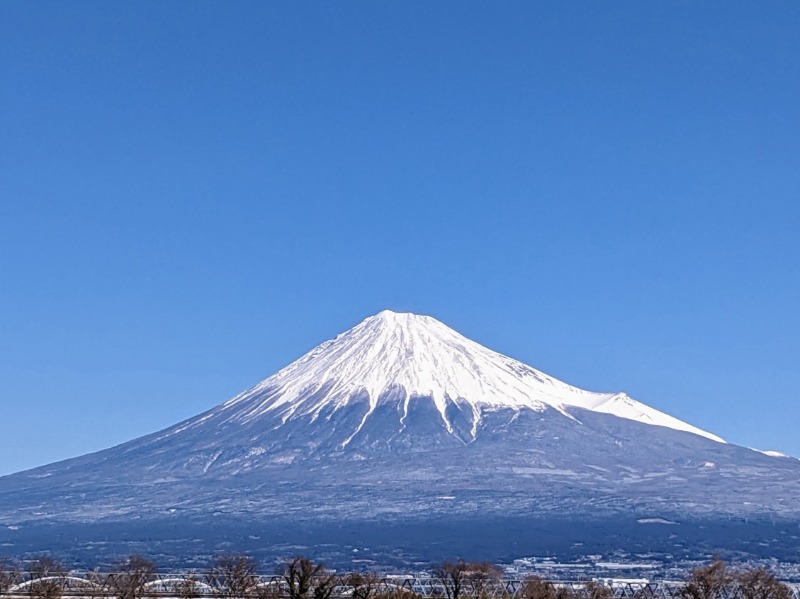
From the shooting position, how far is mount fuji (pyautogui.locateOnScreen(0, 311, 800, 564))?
138875 millimetres

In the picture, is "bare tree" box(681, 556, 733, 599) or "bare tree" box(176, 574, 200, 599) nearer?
"bare tree" box(681, 556, 733, 599)

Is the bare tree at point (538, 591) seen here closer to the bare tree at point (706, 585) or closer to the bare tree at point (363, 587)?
the bare tree at point (706, 585)

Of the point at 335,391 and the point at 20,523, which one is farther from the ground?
the point at 335,391

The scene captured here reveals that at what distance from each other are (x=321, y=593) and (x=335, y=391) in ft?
486

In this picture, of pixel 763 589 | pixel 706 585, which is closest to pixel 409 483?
pixel 763 589

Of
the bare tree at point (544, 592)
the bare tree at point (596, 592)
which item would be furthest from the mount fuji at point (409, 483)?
the bare tree at point (544, 592)

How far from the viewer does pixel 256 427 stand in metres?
186

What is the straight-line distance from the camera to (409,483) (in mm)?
164250

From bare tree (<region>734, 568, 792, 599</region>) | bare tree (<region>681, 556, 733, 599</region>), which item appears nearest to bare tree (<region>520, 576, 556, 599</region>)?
bare tree (<region>681, 556, 733, 599</region>)

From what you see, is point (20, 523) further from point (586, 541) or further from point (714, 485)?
point (714, 485)

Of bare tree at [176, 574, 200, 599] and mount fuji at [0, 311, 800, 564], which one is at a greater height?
mount fuji at [0, 311, 800, 564]

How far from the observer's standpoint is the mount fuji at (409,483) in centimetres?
13888

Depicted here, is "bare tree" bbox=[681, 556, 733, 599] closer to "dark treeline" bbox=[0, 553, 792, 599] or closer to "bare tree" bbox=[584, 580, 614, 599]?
"dark treeline" bbox=[0, 553, 792, 599]

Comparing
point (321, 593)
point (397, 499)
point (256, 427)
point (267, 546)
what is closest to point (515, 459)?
point (397, 499)
